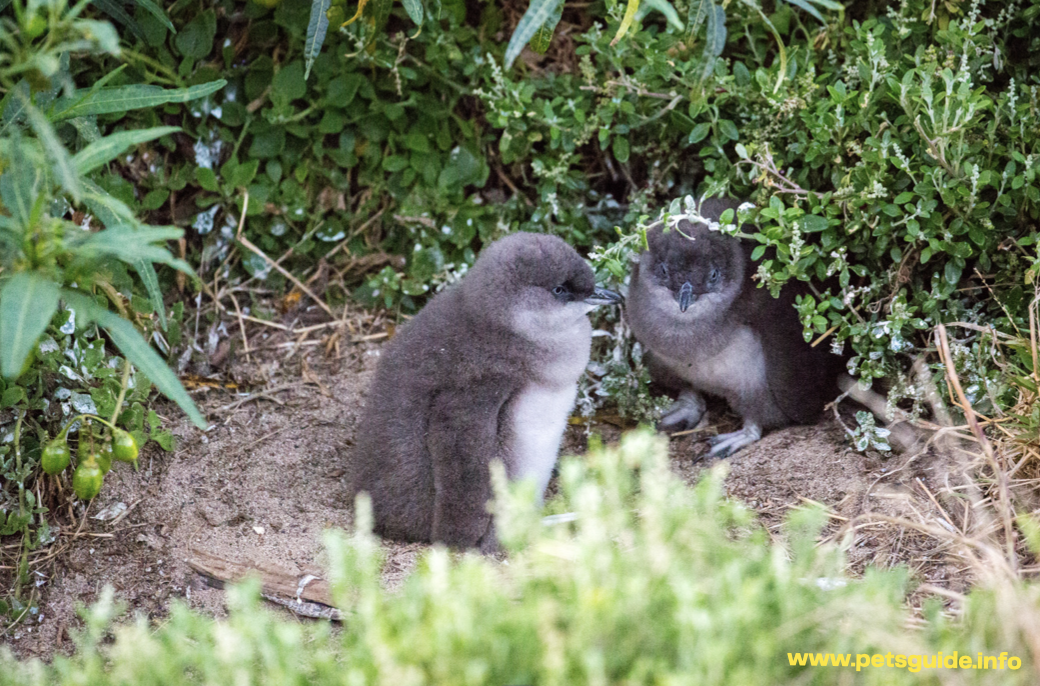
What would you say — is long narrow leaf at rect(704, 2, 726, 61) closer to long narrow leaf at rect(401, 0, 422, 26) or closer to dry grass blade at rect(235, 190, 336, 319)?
long narrow leaf at rect(401, 0, 422, 26)

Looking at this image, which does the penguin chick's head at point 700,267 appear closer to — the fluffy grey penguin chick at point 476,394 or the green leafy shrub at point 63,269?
the fluffy grey penguin chick at point 476,394

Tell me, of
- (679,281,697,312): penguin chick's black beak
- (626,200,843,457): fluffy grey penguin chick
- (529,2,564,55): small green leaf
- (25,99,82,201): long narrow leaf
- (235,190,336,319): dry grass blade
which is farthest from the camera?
(235,190,336,319): dry grass blade

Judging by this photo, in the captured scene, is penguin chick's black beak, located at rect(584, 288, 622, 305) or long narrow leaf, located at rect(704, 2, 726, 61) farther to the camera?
penguin chick's black beak, located at rect(584, 288, 622, 305)

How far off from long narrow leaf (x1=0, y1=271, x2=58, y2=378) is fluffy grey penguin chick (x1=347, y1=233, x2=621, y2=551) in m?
1.47

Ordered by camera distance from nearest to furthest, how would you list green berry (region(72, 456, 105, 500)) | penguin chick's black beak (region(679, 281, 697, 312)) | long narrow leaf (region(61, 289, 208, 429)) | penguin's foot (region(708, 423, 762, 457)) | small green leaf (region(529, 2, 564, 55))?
long narrow leaf (region(61, 289, 208, 429)) → green berry (region(72, 456, 105, 500)) → small green leaf (region(529, 2, 564, 55)) → penguin chick's black beak (region(679, 281, 697, 312)) → penguin's foot (region(708, 423, 762, 457))

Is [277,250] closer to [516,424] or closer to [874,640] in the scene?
[516,424]

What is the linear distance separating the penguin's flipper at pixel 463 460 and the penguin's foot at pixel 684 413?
1268 millimetres

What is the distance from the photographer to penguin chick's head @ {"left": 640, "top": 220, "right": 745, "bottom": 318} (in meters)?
4.07

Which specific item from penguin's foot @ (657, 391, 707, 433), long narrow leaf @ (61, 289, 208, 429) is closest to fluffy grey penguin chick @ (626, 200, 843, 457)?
penguin's foot @ (657, 391, 707, 433)

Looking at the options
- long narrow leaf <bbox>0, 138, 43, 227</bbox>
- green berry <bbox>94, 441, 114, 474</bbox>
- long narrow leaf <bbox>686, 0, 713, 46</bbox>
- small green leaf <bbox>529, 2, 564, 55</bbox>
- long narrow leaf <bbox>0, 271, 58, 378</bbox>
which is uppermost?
long narrow leaf <bbox>686, 0, 713, 46</bbox>

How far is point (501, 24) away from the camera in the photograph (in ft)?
15.5

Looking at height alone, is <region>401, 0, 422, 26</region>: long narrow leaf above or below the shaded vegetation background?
above

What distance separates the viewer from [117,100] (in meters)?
3.02

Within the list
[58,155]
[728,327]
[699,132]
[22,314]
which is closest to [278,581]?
[22,314]
